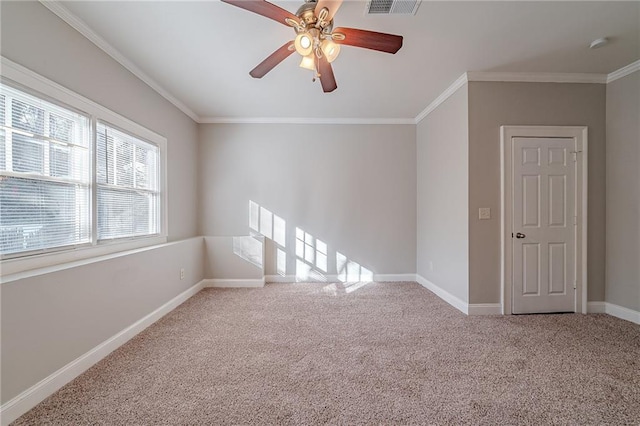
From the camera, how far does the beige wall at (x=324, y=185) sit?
4383mm

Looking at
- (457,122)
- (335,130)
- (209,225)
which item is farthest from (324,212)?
(457,122)

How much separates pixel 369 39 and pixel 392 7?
0.40m

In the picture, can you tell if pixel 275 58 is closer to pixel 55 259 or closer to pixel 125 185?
pixel 125 185

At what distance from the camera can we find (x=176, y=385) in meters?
1.82

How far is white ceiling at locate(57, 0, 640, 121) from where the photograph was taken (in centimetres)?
200

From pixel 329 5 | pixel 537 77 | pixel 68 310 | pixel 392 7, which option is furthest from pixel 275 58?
pixel 537 77

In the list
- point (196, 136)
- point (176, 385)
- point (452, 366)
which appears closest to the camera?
point (176, 385)

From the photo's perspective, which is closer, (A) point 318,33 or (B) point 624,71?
(A) point 318,33

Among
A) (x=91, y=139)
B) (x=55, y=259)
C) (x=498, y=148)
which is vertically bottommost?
(x=55, y=259)

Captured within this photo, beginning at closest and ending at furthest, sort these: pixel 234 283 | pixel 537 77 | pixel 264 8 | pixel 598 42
Result: pixel 264 8 < pixel 598 42 < pixel 537 77 < pixel 234 283

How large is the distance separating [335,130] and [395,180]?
4.41ft

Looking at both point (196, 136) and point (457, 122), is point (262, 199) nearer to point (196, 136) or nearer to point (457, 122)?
point (196, 136)

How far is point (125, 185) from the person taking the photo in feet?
9.04

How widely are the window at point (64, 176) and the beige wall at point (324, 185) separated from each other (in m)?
1.45
